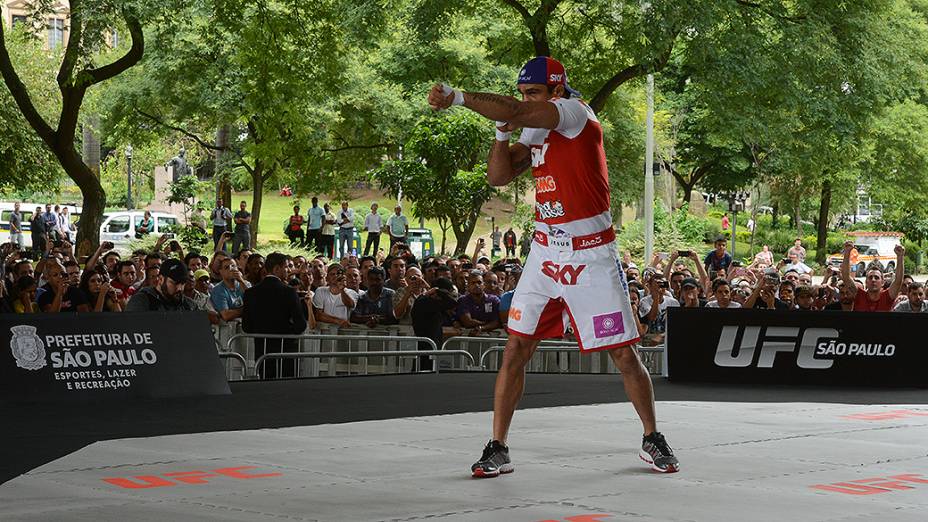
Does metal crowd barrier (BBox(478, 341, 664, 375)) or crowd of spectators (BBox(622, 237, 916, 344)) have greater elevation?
crowd of spectators (BBox(622, 237, 916, 344))

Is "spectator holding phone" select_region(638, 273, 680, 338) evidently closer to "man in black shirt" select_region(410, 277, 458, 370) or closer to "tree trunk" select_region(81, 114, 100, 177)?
"man in black shirt" select_region(410, 277, 458, 370)

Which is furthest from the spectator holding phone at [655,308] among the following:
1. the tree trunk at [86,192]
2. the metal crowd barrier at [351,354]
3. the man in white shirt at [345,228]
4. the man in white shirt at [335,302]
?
the man in white shirt at [345,228]

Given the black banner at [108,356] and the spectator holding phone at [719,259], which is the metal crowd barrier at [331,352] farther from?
the spectator holding phone at [719,259]

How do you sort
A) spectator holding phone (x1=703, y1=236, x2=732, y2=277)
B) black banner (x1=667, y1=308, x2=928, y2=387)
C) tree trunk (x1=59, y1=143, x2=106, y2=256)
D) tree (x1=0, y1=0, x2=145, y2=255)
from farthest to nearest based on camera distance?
tree trunk (x1=59, y1=143, x2=106, y2=256)
tree (x1=0, y1=0, x2=145, y2=255)
spectator holding phone (x1=703, y1=236, x2=732, y2=277)
black banner (x1=667, y1=308, x2=928, y2=387)

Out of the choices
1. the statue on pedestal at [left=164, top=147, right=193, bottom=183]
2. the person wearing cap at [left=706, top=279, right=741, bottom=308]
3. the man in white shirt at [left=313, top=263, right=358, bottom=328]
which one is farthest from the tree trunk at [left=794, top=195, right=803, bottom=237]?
the man in white shirt at [left=313, top=263, right=358, bottom=328]

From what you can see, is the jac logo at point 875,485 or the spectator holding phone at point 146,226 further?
the spectator holding phone at point 146,226

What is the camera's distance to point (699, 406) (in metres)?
12.1

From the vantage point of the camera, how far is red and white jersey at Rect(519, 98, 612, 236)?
780 centimetres

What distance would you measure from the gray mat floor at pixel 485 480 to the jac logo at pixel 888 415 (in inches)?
23.1

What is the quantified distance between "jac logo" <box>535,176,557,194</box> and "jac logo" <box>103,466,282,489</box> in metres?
2.14

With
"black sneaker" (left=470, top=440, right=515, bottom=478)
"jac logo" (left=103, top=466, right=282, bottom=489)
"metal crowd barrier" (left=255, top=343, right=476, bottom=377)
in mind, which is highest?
"metal crowd barrier" (left=255, top=343, right=476, bottom=377)

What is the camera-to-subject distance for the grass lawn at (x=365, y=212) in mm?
70438

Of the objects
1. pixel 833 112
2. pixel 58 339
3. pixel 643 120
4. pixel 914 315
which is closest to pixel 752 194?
pixel 643 120

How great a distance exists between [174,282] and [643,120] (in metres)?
38.7
